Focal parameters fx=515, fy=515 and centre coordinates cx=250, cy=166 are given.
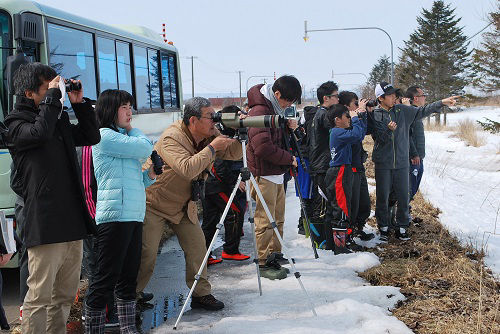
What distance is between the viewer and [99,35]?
798 cm

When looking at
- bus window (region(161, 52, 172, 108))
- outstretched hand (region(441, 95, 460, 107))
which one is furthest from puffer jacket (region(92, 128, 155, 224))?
bus window (region(161, 52, 172, 108))

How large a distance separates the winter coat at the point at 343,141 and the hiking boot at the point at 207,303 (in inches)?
96.4

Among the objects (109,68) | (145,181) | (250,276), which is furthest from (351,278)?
(109,68)

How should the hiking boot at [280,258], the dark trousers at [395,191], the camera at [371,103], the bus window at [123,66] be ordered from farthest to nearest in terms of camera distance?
the bus window at [123,66] → the dark trousers at [395,191] → the camera at [371,103] → the hiking boot at [280,258]

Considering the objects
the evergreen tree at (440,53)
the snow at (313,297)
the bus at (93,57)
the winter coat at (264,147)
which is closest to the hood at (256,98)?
the winter coat at (264,147)

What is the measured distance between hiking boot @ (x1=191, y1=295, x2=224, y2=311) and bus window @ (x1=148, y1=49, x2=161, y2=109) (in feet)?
20.5

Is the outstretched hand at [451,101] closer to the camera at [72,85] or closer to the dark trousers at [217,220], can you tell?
the dark trousers at [217,220]

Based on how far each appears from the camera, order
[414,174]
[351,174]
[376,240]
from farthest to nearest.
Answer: [414,174]
[376,240]
[351,174]

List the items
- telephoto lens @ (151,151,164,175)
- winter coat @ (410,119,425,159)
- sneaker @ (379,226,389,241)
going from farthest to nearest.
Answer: winter coat @ (410,119,425,159)
sneaker @ (379,226,389,241)
telephoto lens @ (151,151,164,175)

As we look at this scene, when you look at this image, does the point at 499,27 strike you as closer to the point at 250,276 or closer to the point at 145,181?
the point at 250,276

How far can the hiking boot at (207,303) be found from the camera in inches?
181

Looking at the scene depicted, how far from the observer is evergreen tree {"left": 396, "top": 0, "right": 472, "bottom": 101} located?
166ft

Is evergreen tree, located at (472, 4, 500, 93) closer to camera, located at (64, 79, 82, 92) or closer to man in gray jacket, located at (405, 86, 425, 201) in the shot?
man in gray jacket, located at (405, 86, 425, 201)

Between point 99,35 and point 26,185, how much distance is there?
5.37 metres
